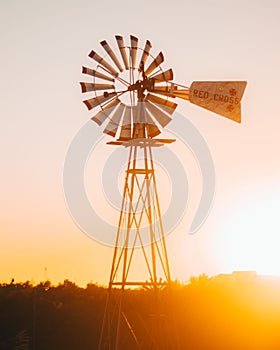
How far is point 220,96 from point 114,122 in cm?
336

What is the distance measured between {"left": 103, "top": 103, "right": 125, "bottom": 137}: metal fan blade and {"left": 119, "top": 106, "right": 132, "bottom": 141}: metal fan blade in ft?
Answer: 0.45

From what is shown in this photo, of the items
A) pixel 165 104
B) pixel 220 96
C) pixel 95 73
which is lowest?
pixel 220 96

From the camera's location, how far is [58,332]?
38.8m

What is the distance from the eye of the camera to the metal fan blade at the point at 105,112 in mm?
23312

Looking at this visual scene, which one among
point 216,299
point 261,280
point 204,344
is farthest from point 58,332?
point 261,280

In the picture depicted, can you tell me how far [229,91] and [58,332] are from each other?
20566mm

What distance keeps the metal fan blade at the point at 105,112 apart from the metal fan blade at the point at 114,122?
0.14 meters

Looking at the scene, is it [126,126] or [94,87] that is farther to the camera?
[126,126]

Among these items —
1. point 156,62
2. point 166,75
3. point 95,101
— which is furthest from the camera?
point 95,101

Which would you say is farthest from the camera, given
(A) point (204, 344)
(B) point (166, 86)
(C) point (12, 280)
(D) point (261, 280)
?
(C) point (12, 280)

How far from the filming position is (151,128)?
23.6 metres

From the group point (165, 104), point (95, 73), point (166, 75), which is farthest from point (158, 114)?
point (95, 73)

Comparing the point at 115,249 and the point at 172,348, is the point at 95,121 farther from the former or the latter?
the point at 172,348

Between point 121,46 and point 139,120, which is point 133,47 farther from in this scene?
point 139,120
